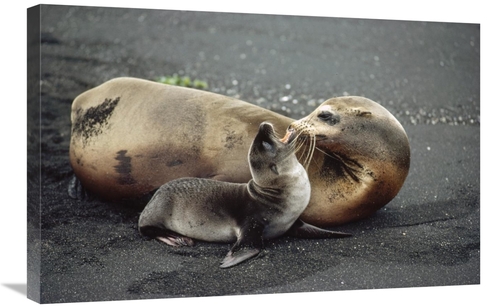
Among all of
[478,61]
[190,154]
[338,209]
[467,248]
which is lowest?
[467,248]

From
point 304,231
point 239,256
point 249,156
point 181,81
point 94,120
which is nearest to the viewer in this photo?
point 239,256

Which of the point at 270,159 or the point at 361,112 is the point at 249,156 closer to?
the point at 270,159

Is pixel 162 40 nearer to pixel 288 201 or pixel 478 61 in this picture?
pixel 288 201

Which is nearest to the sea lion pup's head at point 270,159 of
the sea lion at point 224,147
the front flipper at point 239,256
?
the sea lion at point 224,147

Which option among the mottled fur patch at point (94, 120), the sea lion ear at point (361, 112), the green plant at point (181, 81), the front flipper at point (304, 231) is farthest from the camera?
the green plant at point (181, 81)

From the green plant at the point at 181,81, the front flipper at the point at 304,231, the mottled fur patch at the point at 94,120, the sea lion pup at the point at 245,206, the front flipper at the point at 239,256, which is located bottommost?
the front flipper at the point at 239,256

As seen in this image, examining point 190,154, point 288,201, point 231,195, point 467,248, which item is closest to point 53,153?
point 190,154

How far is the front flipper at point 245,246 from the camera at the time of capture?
18.3ft

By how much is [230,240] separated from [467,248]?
2105 mm

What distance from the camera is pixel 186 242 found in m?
5.68

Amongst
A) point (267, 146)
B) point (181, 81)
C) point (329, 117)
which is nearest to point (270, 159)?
point (267, 146)

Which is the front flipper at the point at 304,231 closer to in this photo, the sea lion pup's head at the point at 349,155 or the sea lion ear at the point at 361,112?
the sea lion pup's head at the point at 349,155

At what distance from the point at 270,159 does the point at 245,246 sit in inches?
24.8

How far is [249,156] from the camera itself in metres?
5.71
